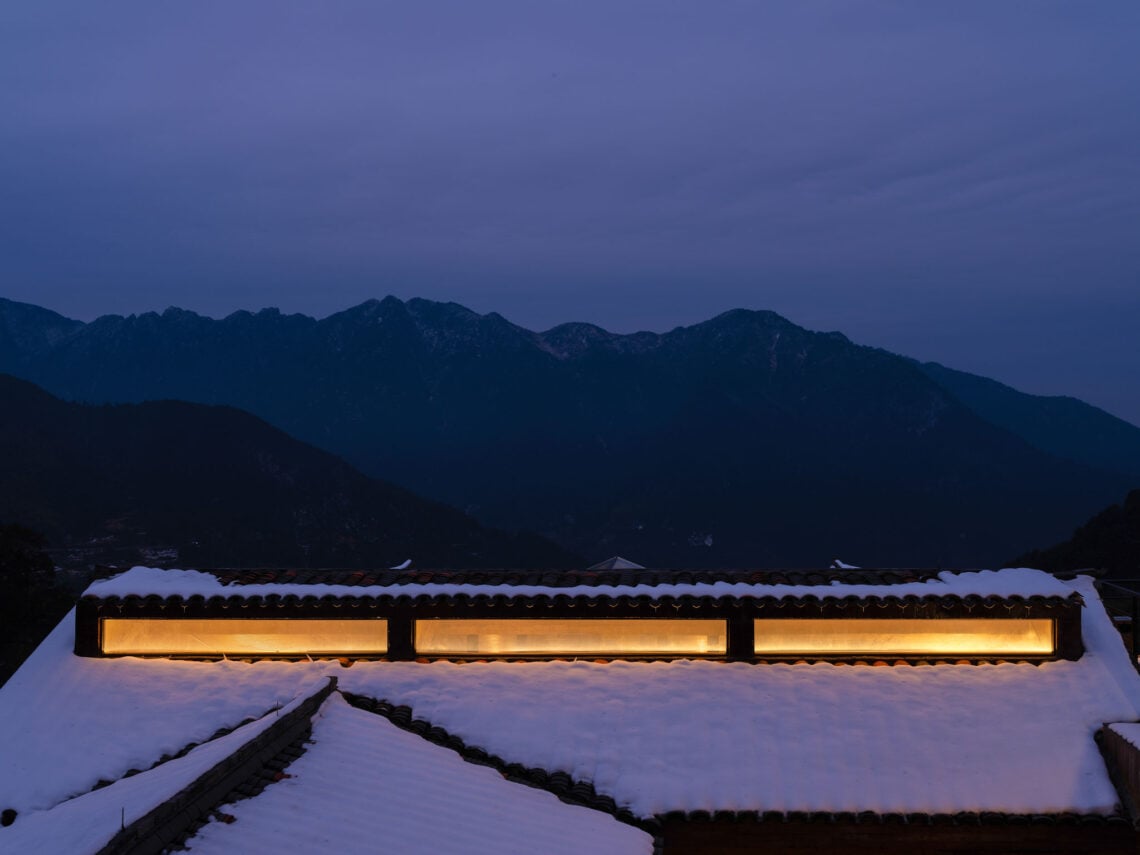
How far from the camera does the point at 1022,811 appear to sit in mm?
10031

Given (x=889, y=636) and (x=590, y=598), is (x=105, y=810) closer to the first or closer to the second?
(x=590, y=598)

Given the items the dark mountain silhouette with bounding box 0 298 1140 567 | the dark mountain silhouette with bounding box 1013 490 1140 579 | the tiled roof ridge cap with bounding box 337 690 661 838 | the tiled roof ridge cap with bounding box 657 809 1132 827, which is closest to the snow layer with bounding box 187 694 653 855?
the tiled roof ridge cap with bounding box 337 690 661 838

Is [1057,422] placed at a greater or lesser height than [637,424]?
greater

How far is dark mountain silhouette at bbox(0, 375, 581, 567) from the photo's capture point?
61.7 metres

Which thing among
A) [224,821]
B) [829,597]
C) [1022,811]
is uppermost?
[829,597]

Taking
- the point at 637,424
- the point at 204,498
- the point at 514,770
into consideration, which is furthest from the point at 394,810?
the point at 637,424

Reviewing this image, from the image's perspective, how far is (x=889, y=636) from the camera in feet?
41.7

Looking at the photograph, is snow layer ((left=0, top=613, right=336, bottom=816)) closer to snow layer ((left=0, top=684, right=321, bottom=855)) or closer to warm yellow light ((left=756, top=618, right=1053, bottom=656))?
snow layer ((left=0, top=684, right=321, bottom=855))

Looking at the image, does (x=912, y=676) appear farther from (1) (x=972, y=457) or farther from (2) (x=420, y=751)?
(1) (x=972, y=457)

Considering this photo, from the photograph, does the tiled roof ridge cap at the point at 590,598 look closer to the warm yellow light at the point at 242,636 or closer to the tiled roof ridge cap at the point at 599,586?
the tiled roof ridge cap at the point at 599,586

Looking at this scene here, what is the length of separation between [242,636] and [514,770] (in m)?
4.87

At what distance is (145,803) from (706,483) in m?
104

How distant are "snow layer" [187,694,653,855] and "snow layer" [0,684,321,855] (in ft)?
1.63

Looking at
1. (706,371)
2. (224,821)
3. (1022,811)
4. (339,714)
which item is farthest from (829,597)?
(706,371)
